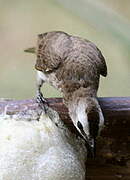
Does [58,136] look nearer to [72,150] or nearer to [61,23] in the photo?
[72,150]

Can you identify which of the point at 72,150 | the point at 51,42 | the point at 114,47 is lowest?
the point at 114,47

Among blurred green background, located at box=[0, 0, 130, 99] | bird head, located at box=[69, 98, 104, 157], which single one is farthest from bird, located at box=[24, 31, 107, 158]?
blurred green background, located at box=[0, 0, 130, 99]

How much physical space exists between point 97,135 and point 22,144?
385 millimetres

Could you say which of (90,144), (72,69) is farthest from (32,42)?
(90,144)

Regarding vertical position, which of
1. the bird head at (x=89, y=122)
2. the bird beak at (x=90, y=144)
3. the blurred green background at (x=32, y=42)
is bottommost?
the blurred green background at (x=32, y=42)

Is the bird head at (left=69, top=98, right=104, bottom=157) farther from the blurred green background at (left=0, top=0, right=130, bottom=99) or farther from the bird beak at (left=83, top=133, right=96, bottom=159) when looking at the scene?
the blurred green background at (left=0, top=0, right=130, bottom=99)

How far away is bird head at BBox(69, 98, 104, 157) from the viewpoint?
301cm

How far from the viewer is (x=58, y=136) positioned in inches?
118

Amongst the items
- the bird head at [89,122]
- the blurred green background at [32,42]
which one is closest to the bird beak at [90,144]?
the bird head at [89,122]

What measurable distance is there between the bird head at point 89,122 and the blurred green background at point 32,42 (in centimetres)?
255

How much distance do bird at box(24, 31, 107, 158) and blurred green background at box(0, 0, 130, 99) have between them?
1749mm

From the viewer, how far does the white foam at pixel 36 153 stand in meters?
2.81

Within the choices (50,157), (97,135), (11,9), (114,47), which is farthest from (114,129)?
(11,9)

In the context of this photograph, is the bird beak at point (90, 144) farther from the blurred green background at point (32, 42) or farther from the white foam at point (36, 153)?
the blurred green background at point (32, 42)
